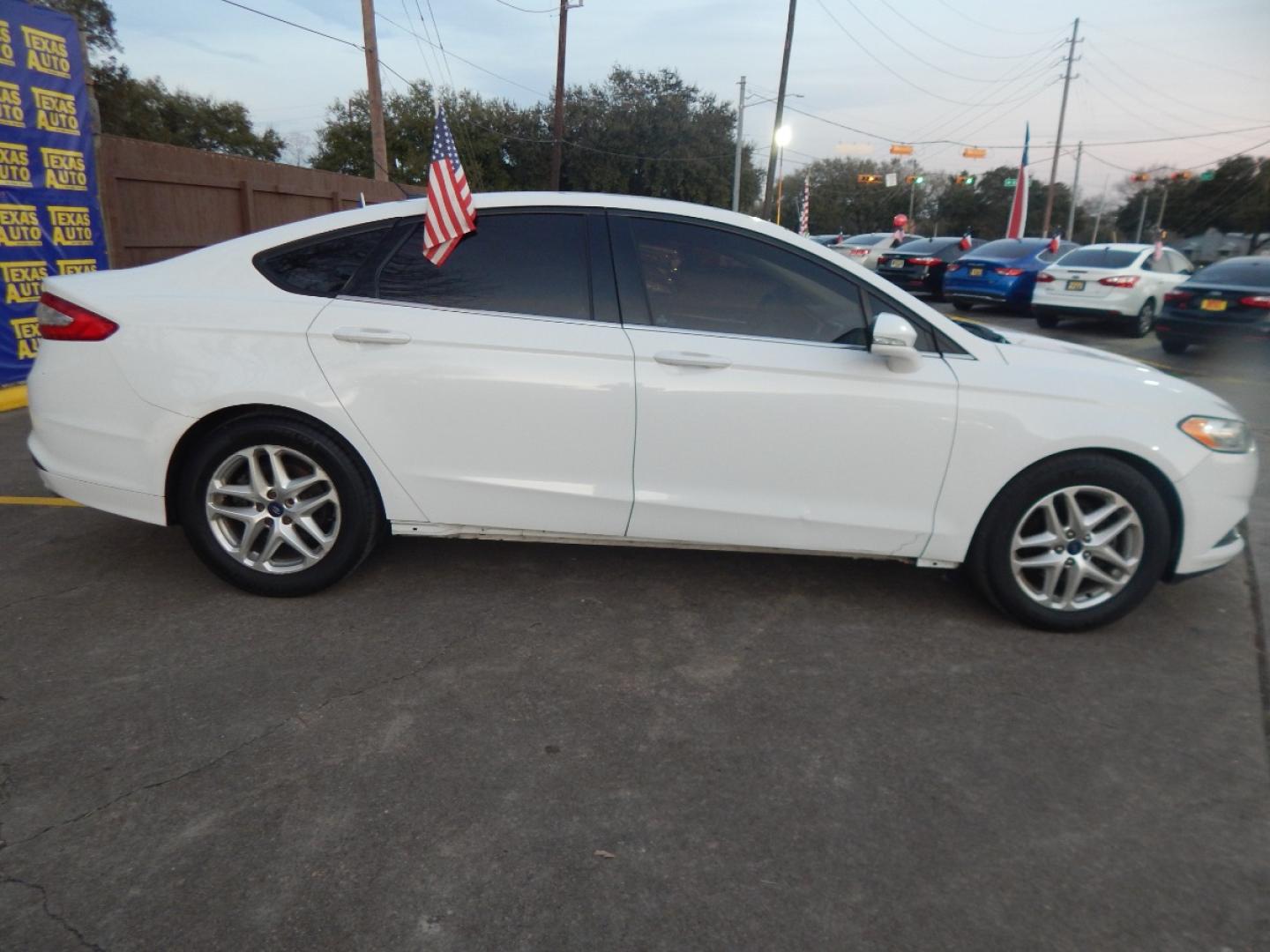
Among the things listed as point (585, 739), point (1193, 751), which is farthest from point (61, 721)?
point (1193, 751)

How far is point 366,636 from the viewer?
3438mm

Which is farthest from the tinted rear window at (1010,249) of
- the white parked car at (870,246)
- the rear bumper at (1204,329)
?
the rear bumper at (1204,329)

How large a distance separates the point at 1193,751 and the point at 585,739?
1914mm

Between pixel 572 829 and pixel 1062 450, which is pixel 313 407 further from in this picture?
pixel 1062 450

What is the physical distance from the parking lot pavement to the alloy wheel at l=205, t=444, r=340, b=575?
0.75 feet

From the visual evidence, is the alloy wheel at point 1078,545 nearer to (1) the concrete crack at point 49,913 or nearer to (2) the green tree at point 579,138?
(1) the concrete crack at point 49,913

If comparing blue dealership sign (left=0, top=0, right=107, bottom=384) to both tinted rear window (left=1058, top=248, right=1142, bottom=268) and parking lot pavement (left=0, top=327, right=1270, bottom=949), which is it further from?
tinted rear window (left=1058, top=248, right=1142, bottom=268)

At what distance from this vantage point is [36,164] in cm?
770

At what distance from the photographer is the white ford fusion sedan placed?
347 centimetres

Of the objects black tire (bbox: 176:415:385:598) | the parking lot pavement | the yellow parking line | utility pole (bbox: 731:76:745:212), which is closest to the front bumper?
the parking lot pavement

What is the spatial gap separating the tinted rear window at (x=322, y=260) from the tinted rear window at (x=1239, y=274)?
39.0 feet

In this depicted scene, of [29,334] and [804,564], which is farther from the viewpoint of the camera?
[29,334]

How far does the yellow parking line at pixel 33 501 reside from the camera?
4.89 meters

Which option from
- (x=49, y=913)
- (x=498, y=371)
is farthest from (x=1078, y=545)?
Result: (x=49, y=913)
